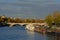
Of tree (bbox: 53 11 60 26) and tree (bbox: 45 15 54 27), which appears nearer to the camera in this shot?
tree (bbox: 53 11 60 26)

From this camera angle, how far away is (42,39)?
31719mm

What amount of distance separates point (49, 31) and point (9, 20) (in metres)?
42.5

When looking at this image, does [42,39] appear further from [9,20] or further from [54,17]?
[9,20]

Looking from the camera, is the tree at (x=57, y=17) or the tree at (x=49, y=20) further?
the tree at (x=49, y=20)

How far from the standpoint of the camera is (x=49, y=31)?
41.7 m

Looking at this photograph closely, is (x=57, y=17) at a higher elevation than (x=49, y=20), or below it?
higher

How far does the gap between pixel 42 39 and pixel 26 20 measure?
4641 centimetres

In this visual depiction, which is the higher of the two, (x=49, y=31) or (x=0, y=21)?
(x=49, y=31)

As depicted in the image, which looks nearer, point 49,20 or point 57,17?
point 49,20

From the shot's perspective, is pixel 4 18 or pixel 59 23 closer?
pixel 59 23

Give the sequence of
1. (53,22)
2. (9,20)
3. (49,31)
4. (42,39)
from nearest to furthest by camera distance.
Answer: (42,39), (49,31), (53,22), (9,20)

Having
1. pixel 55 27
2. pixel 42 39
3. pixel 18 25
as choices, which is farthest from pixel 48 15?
pixel 18 25

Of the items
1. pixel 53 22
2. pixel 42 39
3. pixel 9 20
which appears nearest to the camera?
pixel 42 39

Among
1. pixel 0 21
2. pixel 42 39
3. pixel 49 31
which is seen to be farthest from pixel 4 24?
pixel 42 39
